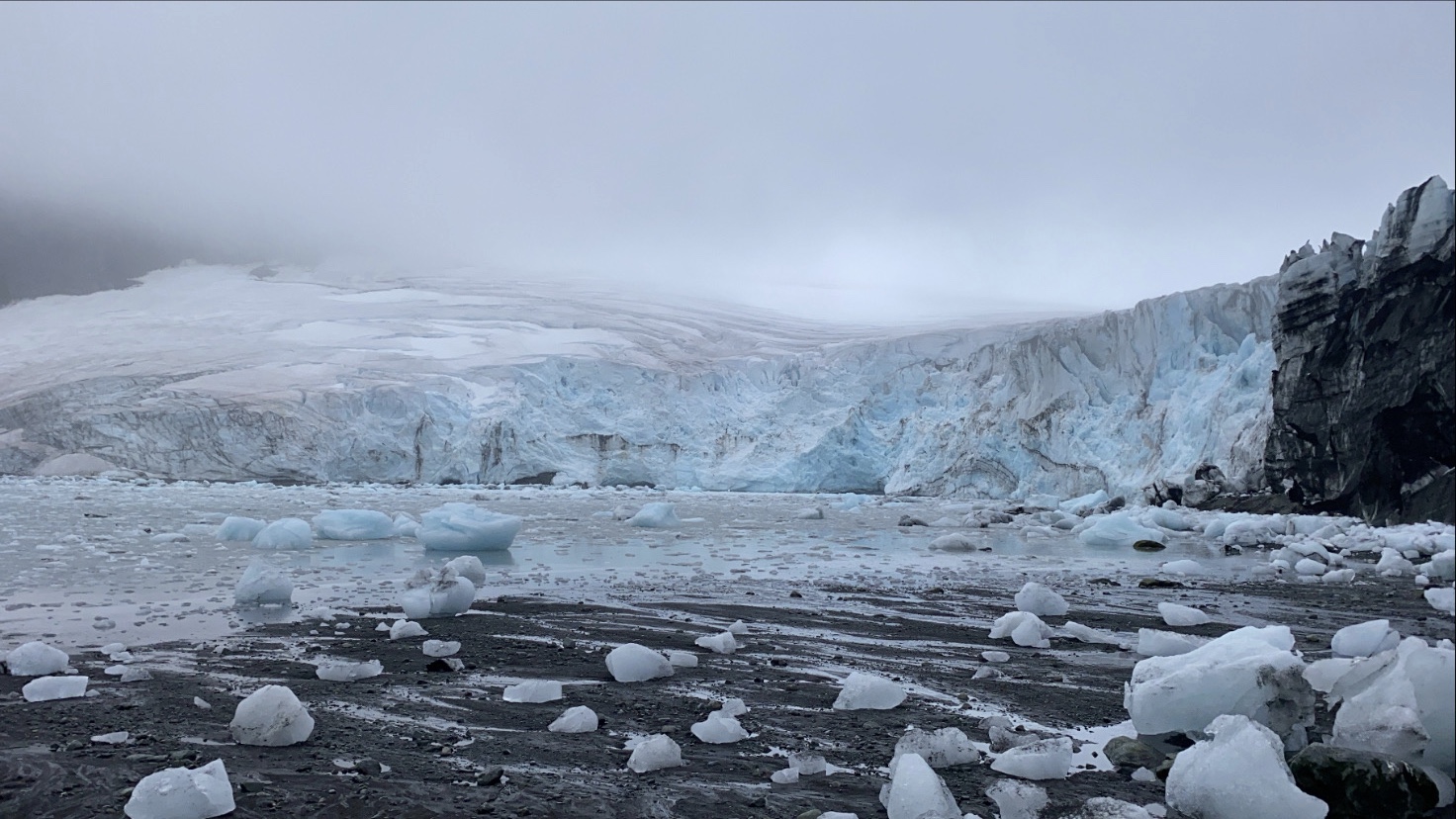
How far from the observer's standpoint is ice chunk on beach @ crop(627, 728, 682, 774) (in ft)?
7.76

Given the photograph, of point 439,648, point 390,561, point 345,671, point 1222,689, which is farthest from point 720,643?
point 390,561

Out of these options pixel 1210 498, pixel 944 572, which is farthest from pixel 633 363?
pixel 944 572

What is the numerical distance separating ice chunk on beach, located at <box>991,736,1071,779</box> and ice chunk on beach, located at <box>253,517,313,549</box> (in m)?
8.80

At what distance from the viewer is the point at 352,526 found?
10.7 m

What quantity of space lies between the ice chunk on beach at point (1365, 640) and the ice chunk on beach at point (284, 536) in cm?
918

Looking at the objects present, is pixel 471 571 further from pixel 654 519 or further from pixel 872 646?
pixel 654 519

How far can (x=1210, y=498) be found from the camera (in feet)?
58.4

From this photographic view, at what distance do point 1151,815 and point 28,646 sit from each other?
3850 millimetres

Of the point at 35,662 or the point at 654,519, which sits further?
the point at 654,519

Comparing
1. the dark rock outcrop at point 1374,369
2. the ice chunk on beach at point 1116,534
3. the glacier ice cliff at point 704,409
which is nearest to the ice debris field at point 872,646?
the ice chunk on beach at point 1116,534

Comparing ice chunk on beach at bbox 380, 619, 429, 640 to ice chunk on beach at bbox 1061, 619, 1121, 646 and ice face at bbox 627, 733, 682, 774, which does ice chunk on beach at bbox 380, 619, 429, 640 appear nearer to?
ice face at bbox 627, 733, 682, 774

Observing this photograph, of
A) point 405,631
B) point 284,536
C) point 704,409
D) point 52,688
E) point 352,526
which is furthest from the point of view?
point 704,409

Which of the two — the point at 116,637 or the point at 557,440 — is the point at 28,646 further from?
the point at 557,440

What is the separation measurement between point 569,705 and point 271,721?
0.92 meters
